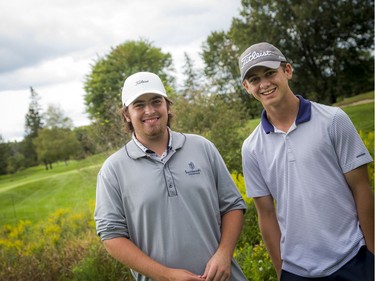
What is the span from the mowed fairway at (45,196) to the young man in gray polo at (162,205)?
350 inches

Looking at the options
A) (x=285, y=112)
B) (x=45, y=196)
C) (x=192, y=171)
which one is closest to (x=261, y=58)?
(x=285, y=112)

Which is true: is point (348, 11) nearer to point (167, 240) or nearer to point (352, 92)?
point (352, 92)

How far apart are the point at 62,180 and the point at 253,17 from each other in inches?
671

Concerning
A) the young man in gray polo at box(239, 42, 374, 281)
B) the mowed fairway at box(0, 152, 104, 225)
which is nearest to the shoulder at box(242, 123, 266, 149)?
the young man in gray polo at box(239, 42, 374, 281)

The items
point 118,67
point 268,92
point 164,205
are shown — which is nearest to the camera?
point 164,205

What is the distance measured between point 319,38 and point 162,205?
88.0 ft

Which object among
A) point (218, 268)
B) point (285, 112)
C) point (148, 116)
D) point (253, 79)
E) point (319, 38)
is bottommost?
point (218, 268)

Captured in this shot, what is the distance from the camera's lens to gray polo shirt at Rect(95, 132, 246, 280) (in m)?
2.34

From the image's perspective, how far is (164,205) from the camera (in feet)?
7.68

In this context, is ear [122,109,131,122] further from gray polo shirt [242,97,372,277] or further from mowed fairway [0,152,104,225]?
mowed fairway [0,152,104,225]

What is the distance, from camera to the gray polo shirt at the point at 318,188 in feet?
7.32

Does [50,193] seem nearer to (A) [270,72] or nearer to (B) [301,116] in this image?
(A) [270,72]

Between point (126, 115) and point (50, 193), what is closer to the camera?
point (126, 115)

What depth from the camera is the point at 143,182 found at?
2.37 metres
